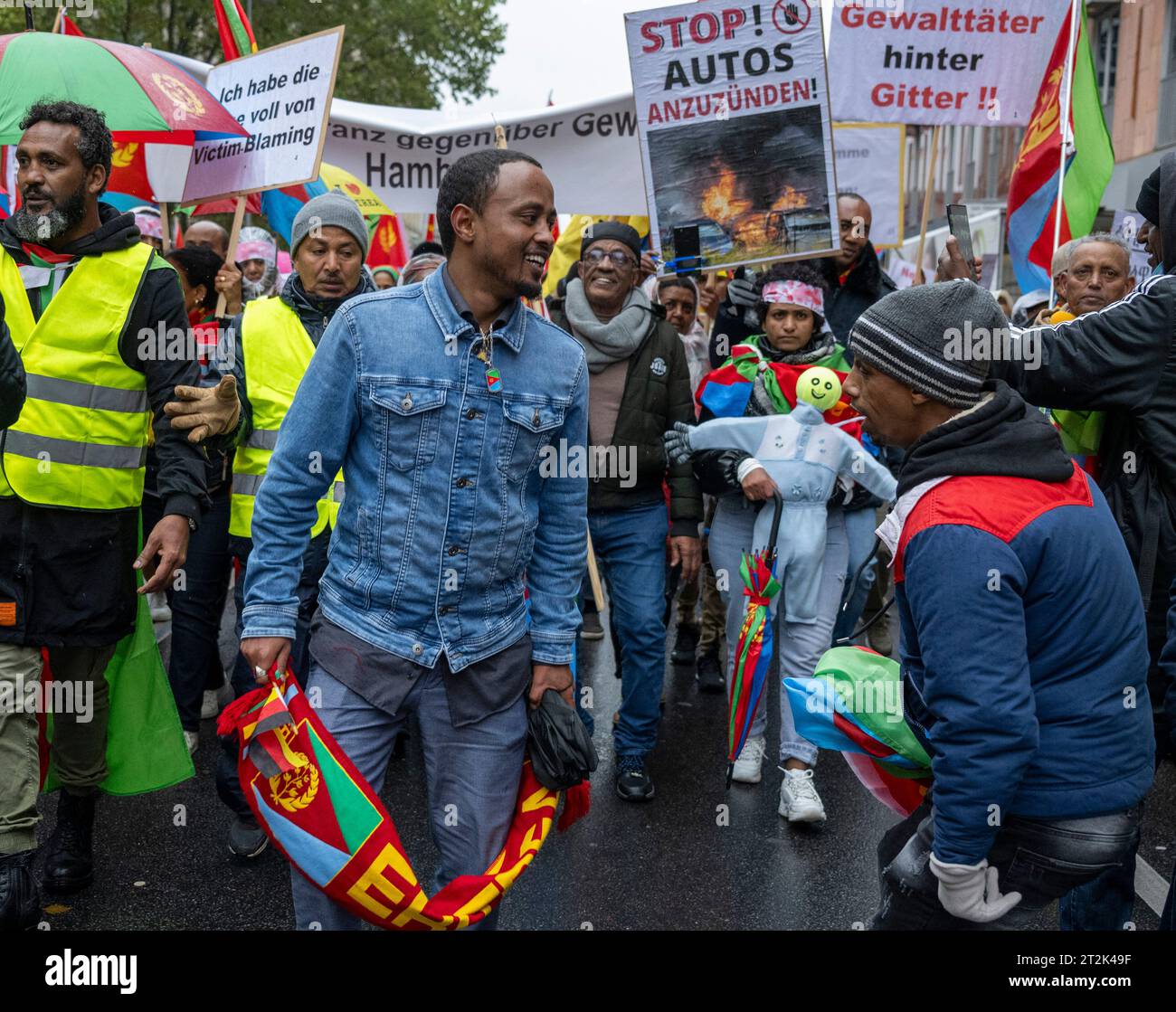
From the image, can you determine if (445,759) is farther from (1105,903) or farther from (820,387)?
(820,387)

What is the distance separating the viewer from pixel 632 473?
5.11 metres

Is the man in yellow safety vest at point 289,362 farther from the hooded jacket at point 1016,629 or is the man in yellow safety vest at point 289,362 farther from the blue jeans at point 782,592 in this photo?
the hooded jacket at point 1016,629

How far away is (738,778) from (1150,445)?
2.29 meters

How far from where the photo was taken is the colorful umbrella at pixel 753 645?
4797 mm

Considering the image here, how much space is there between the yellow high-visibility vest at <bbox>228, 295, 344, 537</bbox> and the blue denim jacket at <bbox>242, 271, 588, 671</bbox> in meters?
1.38

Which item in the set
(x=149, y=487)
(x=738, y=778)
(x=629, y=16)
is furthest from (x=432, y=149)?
(x=738, y=778)

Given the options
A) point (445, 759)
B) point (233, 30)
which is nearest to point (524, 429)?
point (445, 759)

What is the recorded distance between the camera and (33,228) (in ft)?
11.8

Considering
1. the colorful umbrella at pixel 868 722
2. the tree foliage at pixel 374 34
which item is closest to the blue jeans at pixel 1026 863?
the colorful umbrella at pixel 868 722

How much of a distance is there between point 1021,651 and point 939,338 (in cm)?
64

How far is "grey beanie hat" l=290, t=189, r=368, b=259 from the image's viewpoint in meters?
4.40

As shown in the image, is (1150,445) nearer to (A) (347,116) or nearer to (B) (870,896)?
(B) (870,896)

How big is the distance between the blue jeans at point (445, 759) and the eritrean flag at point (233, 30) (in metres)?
5.91

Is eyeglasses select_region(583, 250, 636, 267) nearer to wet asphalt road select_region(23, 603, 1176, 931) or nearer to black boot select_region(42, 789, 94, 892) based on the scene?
wet asphalt road select_region(23, 603, 1176, 931)
